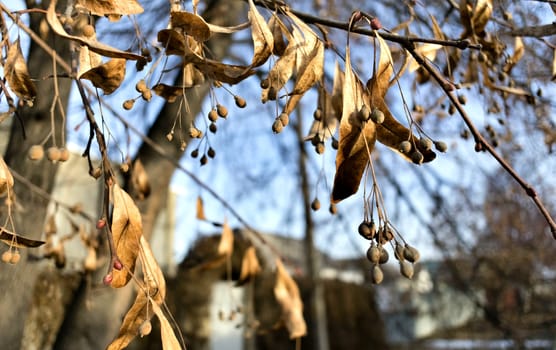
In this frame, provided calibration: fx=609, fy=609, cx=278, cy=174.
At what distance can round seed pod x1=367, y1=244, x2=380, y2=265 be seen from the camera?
0.93 meters

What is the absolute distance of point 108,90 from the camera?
1024 millimetres

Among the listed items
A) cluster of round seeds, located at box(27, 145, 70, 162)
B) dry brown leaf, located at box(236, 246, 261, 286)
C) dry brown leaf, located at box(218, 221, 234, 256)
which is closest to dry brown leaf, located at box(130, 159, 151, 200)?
dry brown leaf, located at box(218, 221, 234, 256)

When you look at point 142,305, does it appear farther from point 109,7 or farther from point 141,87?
point 109,7

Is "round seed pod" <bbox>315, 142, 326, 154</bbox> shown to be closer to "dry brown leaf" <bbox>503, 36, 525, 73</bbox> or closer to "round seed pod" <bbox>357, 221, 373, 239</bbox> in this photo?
"round seed pod" <bbox>357, 221, 373, 239</bbox>

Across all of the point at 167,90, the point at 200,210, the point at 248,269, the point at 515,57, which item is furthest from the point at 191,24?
the point at 248,269

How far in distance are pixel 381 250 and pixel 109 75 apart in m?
0.53

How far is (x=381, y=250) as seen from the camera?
946mm

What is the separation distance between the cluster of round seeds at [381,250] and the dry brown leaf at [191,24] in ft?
1.39

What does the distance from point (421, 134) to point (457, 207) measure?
5.06 meters

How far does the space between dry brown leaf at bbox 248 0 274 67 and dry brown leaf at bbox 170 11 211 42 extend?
8 cm

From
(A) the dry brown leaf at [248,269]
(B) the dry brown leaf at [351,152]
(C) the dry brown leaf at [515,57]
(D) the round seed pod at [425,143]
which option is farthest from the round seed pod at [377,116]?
(A) the dry brown leaf at [248,269]

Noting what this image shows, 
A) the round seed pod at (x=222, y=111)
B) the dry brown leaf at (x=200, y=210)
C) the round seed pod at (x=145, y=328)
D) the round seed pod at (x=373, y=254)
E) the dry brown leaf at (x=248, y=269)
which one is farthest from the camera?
the dry brown leaf at (x=248, y=269)

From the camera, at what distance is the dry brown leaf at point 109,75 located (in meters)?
1.00

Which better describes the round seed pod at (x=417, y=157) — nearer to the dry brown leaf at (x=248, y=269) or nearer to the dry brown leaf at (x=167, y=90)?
the dry brown leaf at (x=167, y=90)
